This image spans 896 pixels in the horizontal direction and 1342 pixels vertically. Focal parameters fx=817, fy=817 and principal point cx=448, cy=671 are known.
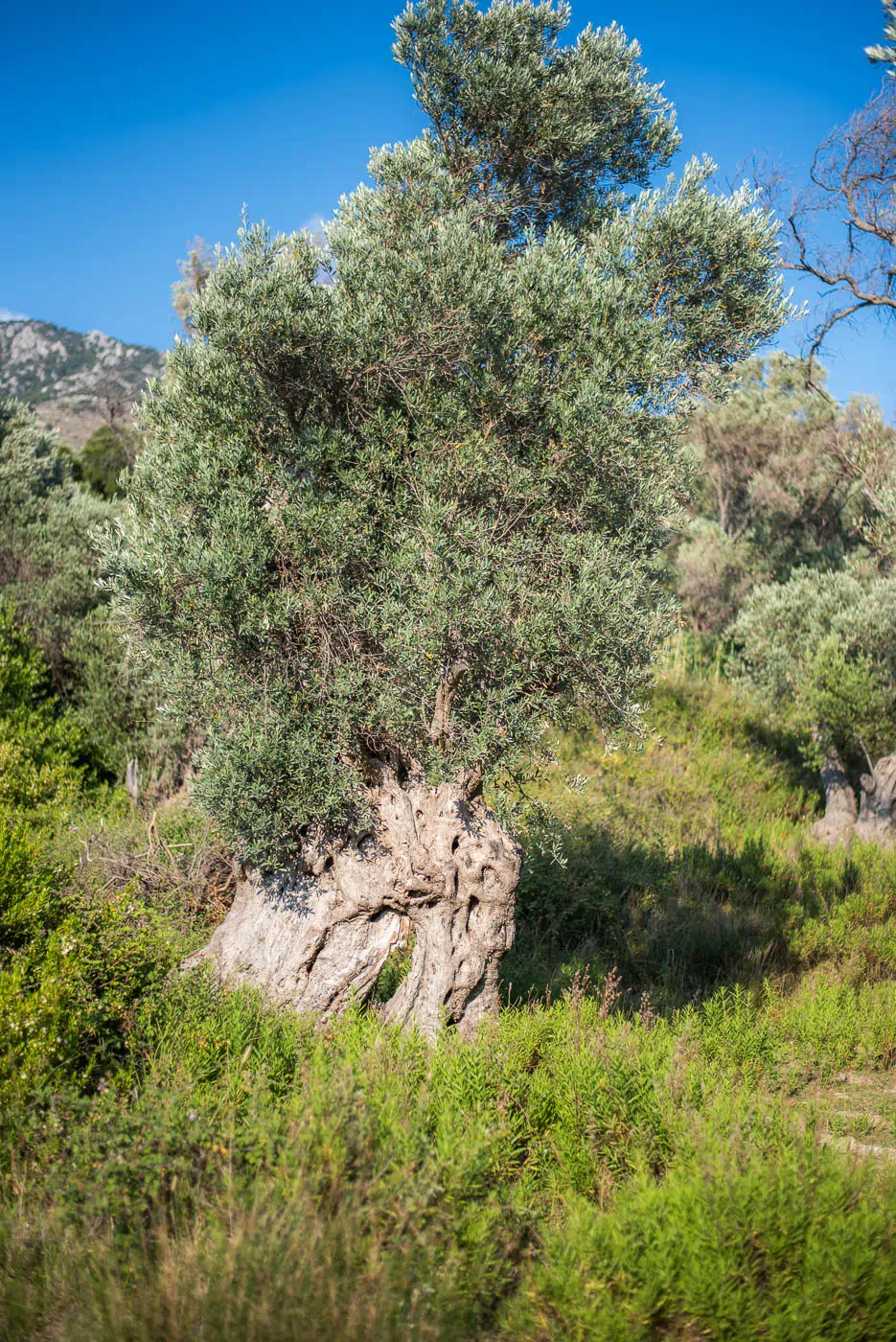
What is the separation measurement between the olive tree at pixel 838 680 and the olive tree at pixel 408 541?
858 cm

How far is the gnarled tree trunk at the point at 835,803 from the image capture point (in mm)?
14188

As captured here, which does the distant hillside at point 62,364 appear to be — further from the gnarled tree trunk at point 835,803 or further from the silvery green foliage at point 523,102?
the silvery green foliage at point 523,102

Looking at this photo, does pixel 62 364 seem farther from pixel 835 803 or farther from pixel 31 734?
Answer: pixel 835 803

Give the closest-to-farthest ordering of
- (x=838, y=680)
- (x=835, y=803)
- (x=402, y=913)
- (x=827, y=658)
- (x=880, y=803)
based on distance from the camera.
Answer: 1. (x=402, y=913)
2. (x=838, y=680)
3. (x=880, y=803)
4. (x=827, y=658)
5. (x=835, y=803)

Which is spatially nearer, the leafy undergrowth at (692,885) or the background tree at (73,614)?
the leafy undergrowth at (692,885)

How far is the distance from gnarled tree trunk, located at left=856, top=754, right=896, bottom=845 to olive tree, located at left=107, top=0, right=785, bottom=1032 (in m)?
9.18

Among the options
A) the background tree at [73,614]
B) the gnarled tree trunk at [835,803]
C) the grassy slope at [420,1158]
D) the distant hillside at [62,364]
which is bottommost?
the grassy slope at [420,1158]

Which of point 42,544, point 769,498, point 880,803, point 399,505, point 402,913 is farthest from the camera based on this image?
point 769,498

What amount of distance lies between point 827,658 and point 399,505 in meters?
10.6

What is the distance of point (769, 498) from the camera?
23.7 m

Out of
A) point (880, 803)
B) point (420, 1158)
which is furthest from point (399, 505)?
point (880, 803)

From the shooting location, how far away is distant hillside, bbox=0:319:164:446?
270ft

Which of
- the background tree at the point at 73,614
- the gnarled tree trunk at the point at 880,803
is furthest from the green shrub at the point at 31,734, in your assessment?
the gnarled tree trunk at the point at 880,803

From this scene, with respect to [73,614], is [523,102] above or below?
above
